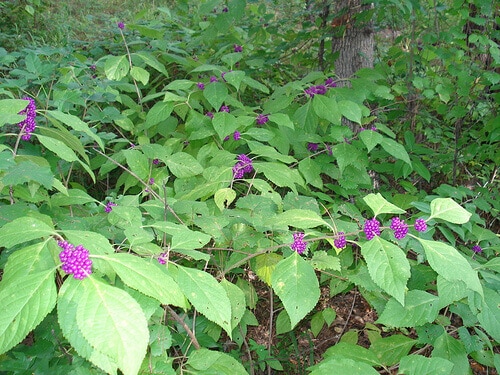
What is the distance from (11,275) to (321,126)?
96.1 inches

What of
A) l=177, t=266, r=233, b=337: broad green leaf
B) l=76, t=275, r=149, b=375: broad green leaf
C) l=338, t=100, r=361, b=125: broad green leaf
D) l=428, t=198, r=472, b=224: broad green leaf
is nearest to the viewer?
l=76, t=275, r=149, b=375: broad green leaf

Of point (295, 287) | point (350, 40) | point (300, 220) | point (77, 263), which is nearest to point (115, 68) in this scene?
point (350, 40)

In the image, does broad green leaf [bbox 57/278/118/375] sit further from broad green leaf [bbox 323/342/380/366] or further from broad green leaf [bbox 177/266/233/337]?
broad green leaf [bbox 323/342/380/366]

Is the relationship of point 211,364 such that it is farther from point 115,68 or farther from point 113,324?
point 115,68

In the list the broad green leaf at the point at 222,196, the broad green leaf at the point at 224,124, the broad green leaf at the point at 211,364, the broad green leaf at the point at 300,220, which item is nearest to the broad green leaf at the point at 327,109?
the broad green leaf at the point at 224,124

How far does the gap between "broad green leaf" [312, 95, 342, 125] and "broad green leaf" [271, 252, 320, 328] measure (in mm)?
1349


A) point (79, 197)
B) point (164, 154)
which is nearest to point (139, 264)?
point (79, 197)

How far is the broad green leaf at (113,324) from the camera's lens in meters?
0.69

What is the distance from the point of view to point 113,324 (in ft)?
2.31

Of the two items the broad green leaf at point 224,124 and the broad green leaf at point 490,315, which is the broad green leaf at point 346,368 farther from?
the broad green leaf at point 224,124

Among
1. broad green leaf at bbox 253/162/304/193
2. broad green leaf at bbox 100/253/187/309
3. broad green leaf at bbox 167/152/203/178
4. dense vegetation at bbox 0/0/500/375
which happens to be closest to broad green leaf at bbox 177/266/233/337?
dense vegetation at bbox 0/0/500/375

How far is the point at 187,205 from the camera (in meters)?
1.65

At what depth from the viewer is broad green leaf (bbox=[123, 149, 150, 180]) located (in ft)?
7.39

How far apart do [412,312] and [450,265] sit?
0.46 metres
